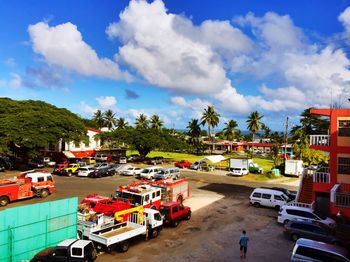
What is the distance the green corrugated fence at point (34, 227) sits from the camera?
14.3 meters

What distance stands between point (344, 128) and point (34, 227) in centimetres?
2268

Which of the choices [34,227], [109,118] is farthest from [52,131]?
[109,118]

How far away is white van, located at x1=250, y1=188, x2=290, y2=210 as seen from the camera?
28.7 metres

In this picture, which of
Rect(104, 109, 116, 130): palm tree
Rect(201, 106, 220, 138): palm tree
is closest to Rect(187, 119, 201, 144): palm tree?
Rect(201, 106, 220, 138): palm tree

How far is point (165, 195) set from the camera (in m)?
27.4

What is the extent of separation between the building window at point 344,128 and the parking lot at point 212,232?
8735 mm

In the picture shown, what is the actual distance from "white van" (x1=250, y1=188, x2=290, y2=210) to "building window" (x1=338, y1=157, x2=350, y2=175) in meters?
5.89

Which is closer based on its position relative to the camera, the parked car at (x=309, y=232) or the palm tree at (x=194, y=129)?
the parked car at (x=309, y=232)

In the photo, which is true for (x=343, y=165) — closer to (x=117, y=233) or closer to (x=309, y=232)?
(x=309, y=232)

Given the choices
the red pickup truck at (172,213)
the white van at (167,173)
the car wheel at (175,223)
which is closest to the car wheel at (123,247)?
the red pickup truck at (172,213)

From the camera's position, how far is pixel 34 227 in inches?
609

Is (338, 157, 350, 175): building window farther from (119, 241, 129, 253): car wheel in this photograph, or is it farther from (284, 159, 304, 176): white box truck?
(284, 159, 304, 176): white box truck

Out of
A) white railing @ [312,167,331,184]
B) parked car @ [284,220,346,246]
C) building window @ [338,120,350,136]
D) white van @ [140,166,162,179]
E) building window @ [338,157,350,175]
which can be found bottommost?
parked car @ [284,220,346,246]

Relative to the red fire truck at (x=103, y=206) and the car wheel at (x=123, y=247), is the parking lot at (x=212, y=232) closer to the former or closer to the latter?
the car wheel at (x=123, y=247)
